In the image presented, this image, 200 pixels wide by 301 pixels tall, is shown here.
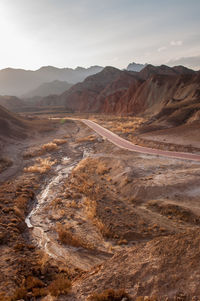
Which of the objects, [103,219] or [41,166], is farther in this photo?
[41,166]

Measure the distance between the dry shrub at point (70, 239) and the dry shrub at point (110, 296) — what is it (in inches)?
167

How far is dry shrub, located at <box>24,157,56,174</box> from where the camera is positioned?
73.5 feet

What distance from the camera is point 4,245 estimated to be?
10297 mm

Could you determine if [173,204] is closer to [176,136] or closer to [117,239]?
[117,239]

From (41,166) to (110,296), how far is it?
65.4 ft

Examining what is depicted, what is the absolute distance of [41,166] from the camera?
78.9 ft

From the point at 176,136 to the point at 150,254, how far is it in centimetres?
2377

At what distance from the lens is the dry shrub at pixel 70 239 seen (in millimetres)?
10203

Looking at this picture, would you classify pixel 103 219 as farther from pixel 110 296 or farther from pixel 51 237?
pixel 110 296

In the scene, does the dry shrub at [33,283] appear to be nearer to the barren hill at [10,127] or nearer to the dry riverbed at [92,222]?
the dry riverbed at [92,222]

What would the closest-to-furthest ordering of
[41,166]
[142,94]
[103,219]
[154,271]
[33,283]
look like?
[154,271] < [33,283] < [103,219] < [41,166] < [142,94]

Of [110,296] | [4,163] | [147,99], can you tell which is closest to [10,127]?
[4,163]

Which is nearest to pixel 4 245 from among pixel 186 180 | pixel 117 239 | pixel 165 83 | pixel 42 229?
pixel 42 229

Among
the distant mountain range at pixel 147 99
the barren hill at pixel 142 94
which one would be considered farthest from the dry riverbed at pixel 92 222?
the barren hill at pixel 142 94
